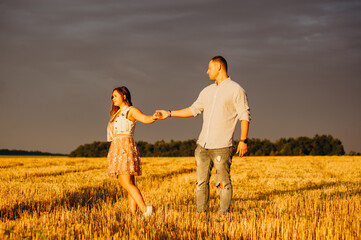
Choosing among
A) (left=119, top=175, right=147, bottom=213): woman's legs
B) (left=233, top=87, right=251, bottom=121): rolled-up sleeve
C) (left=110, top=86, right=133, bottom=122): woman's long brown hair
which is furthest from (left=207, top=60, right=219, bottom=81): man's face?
(left=119, top=175, right=147, bottom=213): woman's legs

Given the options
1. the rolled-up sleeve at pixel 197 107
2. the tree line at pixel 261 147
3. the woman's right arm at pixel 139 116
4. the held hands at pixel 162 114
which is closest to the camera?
the woman's right arm at pixel 139 116

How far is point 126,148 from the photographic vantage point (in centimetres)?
642

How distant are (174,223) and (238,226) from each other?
98 cm

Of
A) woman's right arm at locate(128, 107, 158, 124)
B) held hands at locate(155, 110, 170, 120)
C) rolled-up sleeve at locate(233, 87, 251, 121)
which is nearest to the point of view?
rolled-up sleeve at locate(233, 87, 251, 121)

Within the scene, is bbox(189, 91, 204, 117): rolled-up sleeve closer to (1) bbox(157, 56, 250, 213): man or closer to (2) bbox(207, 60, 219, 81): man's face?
(1) bbox(157, 56, 250, 213): man

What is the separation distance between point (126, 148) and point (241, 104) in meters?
2.10

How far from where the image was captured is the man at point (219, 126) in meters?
6.27

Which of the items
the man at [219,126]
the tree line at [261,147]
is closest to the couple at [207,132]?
the man at [219,126]

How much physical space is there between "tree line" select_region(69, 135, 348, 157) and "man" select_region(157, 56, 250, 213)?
180 ft

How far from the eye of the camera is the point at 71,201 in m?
8.90

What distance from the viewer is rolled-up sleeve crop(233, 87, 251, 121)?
6.21 m

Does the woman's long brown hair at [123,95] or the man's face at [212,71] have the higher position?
the man's face at [212,71]

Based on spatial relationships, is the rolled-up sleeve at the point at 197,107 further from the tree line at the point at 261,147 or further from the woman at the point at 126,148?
the tree line at the point at 261,147

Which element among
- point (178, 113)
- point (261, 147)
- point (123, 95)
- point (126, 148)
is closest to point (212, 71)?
point (178, 113)
